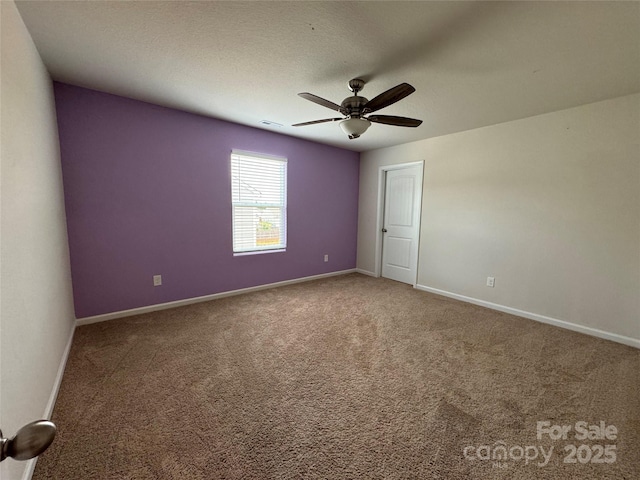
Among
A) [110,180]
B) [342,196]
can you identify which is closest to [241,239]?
[110,180]

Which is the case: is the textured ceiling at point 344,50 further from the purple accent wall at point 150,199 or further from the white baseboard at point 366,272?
the white baseboard at point 366,272

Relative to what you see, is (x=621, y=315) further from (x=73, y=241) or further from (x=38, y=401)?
(x=73, y=241)

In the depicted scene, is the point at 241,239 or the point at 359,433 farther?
the point at 241,239

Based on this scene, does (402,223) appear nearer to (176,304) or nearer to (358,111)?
(358,111)

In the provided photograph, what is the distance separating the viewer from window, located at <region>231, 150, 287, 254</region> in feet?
12.2

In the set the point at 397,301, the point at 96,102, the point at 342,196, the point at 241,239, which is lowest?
the point at 397,301

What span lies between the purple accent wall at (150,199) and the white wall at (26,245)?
491 mm

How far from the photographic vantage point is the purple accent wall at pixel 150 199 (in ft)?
8.71

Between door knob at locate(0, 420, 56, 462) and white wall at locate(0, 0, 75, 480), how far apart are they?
2.54 ft

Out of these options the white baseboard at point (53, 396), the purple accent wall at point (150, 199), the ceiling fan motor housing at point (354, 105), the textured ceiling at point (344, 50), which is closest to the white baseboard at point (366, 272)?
the purple accent wall at point (150, 199)

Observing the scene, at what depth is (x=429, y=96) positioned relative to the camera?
2578 millimetres

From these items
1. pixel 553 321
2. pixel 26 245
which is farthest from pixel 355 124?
pixel 553 321

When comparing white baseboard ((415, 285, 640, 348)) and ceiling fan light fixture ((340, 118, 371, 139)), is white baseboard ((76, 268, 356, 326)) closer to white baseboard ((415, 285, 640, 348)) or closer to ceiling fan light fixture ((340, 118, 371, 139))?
white baseboard ((415, 285, 640, 348))

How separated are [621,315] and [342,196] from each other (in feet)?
12.3
